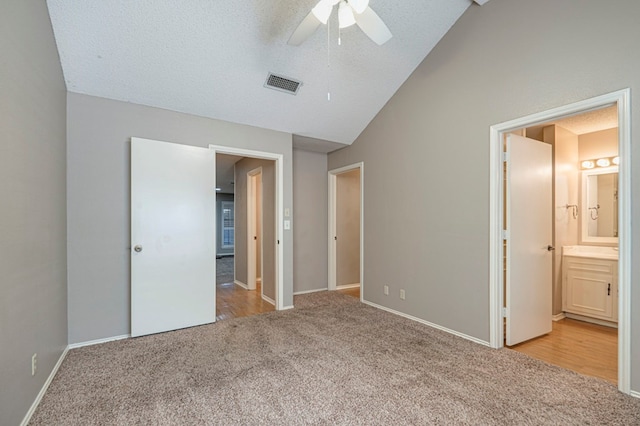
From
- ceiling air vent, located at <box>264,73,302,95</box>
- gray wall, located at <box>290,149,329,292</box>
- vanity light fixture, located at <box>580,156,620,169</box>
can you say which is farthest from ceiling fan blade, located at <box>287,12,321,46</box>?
vanity light fixture, located at <box>580,156,620,169</box>

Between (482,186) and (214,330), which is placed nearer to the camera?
(482,186)

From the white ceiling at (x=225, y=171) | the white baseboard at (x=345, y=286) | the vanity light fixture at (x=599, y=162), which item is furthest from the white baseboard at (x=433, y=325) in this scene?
the white ceiling at (x=225, y=171)

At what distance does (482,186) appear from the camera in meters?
2.88

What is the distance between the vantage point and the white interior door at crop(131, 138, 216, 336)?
3010 millimetres

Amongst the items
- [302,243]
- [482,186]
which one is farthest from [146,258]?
[482,186]

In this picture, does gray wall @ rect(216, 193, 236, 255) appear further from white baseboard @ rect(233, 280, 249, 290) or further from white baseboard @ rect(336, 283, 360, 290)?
white baseboard @ rect(336, 283, 360, 290)

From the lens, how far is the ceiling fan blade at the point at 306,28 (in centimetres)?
203

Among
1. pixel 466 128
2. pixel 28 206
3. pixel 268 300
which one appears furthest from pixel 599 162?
pixel 28 206

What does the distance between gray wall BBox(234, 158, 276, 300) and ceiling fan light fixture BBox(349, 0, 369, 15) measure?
261 centimetres

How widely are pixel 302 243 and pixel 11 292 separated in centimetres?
366

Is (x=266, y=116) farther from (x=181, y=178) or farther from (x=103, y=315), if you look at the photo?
(x=103, y=315)

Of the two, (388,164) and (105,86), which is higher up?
(105,86)

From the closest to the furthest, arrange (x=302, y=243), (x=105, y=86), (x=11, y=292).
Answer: (x=11, y=292)
(x=105, y=86)
(x=302, y=243)

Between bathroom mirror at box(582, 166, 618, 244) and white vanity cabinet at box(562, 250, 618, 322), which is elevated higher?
bathroom mirror at box(582, 166, 618, 244)
